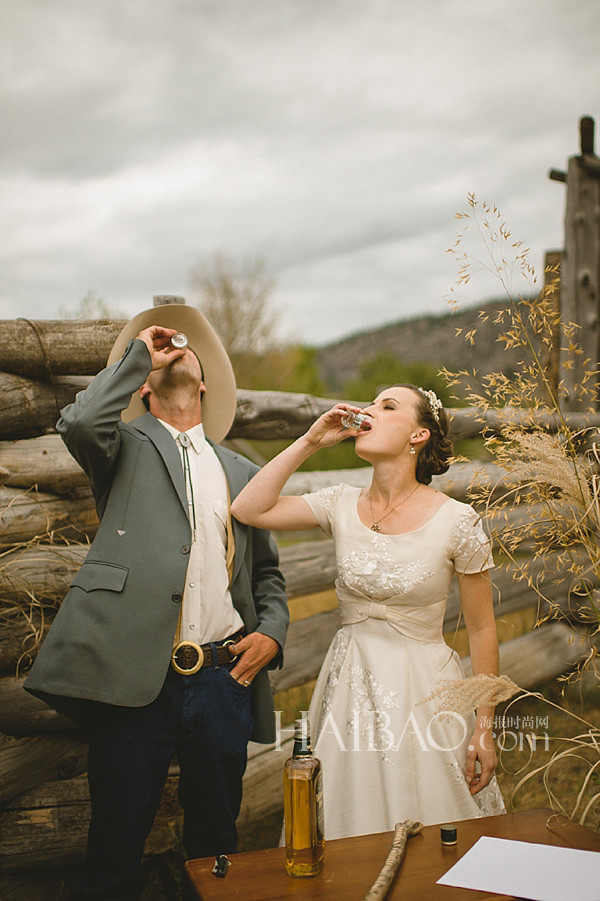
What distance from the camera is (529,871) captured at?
159 centimetres

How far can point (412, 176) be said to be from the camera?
30562mm

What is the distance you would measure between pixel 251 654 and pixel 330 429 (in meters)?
0.83

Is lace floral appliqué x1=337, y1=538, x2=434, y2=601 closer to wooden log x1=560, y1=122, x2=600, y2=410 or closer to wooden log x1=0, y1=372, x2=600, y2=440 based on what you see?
wooden log x1=0, y1=372, x2=600, y2=440

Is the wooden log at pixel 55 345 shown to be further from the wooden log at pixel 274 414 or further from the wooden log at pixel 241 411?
the wooden log at pixel 274 414

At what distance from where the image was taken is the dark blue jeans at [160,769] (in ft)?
7.85

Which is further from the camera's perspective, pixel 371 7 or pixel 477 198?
pixel 371 7

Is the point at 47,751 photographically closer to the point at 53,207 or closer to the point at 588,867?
the point at 588,867

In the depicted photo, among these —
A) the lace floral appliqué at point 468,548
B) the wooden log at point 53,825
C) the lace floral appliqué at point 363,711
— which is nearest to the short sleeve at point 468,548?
the lace floral appliqué at point 468,548

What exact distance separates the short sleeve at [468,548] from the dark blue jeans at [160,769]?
85cm

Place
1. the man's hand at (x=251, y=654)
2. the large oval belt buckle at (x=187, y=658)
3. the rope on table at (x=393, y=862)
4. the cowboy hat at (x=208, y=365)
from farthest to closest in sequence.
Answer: the cowboy hat at (x=208, y=365) < the man's hand at (x=251, y=654) < the large oval belt buckle at (x=187, y=658) < the rope on table at (x=393, y=862)

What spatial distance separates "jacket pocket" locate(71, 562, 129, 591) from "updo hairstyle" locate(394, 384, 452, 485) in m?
1.15

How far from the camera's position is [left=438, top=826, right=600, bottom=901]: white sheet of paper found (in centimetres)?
150

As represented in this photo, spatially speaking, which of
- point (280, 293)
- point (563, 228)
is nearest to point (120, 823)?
point (563, 228)

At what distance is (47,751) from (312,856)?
6.12 feet
